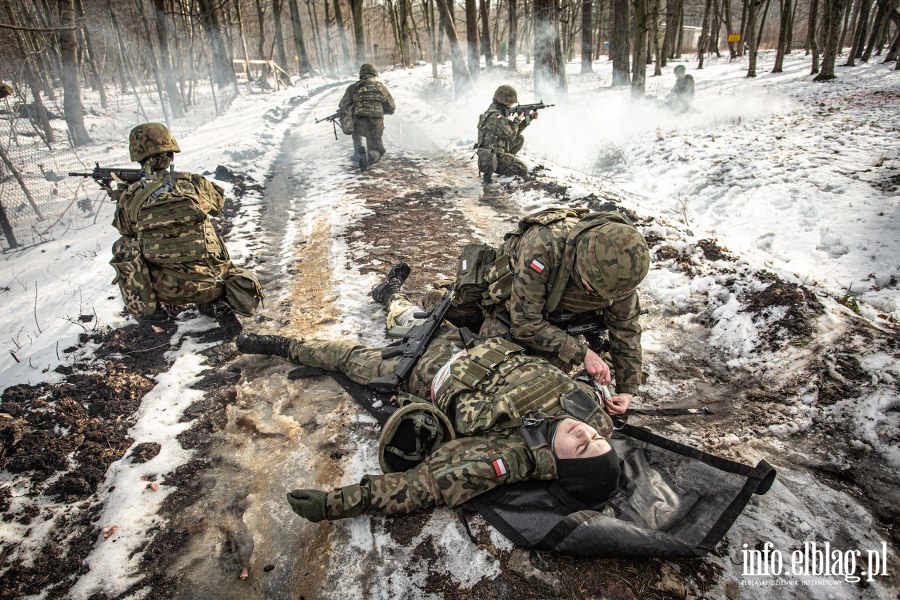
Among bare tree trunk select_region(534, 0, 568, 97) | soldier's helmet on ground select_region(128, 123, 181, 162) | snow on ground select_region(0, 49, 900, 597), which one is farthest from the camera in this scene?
bare tree trunk select_region(534, 0, 568, 97)

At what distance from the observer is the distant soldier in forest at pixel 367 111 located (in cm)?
889

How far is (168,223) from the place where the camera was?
3715mm

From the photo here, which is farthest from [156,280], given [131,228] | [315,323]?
[315,323]

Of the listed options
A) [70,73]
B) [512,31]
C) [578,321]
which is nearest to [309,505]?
[578,321]

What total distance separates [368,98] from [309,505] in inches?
332

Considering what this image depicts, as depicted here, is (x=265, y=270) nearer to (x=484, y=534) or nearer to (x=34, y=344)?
(x=34, y=344)

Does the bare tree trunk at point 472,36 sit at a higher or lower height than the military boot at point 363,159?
higher

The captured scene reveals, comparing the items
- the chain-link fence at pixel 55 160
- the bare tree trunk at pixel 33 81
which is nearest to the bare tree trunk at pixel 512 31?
the chain-link fence at pixel 55 160

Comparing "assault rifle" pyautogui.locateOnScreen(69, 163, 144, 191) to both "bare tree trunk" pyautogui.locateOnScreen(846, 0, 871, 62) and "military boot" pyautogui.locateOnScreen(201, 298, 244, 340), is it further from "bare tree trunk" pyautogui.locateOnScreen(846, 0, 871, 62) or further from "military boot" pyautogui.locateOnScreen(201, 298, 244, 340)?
"bare tree trunk" pyautogui.locateOnScreen(846, 0, 871, 62)

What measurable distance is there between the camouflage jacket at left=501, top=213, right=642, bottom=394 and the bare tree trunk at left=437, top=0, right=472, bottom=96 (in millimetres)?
16295

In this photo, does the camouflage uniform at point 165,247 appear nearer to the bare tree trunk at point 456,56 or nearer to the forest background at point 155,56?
the forest background at point 155,56

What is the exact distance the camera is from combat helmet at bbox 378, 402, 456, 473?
247 cm

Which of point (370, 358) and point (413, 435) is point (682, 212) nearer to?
point (370, 358)

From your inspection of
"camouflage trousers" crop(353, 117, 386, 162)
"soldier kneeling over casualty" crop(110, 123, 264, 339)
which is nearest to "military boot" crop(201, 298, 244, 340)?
"soldier kneeling over casualty" crop(110, 123, 264, 339)
